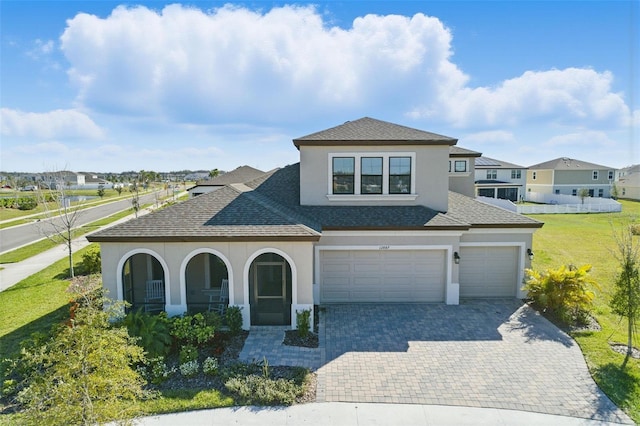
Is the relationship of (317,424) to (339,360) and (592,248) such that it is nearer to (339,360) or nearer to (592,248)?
(339,360)

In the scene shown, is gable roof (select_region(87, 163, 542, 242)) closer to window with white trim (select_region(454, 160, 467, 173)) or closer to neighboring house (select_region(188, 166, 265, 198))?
window with white trim (select_region(454, 160, 467, 173))

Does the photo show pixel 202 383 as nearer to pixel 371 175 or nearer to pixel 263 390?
pixel 263 390

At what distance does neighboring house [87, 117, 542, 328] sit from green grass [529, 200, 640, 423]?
3.29 metres

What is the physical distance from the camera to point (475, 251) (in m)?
A: 14.9

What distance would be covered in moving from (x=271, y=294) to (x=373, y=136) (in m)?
7.67

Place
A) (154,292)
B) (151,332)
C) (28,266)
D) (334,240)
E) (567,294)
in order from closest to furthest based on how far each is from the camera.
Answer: (151,332) → (567,294) → (154,292) → (334,240) → (28,266)

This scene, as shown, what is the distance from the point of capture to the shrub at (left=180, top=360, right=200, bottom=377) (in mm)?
9133

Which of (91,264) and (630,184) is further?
(630,184)

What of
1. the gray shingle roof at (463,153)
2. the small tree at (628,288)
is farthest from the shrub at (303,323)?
the gray shingle roof at (463,153)

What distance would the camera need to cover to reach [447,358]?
1009cm

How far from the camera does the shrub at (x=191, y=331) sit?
10.4m

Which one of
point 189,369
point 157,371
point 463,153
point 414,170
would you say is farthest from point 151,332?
point 463,153

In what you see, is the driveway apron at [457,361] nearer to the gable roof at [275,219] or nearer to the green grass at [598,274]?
the green grass at [598,274]

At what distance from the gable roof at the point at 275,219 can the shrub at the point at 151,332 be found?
98.2 inches
